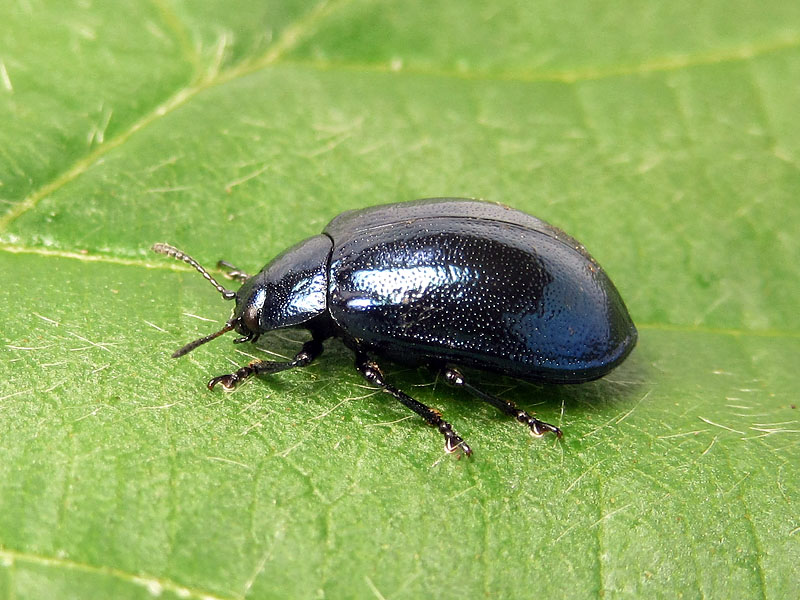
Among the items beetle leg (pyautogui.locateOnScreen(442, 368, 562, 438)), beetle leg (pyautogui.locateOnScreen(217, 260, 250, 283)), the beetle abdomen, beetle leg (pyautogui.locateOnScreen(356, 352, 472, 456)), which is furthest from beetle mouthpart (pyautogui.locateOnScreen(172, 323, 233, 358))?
beetle leg (pyautogui.locateOnScreen(442, 368, 562, 438))

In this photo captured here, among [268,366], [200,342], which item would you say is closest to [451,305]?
[268,366]

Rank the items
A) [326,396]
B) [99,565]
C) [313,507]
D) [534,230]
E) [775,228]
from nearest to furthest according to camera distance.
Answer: [99,565] < [313,507] < [326,396] < [534,230] < [775,228]

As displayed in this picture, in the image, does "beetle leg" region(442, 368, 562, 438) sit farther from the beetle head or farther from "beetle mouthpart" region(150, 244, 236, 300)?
"beetle mouthpart" region(150, 244, 236, 300)

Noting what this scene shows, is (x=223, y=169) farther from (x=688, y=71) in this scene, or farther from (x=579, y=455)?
(x=688, y=71)

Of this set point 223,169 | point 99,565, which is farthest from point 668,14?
point 99,565

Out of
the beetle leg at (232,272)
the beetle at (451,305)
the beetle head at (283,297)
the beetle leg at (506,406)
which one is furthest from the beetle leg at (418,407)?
the beetle leg at (232,272)

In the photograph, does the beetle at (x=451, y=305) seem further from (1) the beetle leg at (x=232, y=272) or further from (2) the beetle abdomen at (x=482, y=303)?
(1) the beetle leg at (x=232, y=272)

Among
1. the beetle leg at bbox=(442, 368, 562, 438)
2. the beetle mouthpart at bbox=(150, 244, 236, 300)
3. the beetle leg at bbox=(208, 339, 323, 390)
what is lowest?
the beetle leg at bbox=(442, 368, 562, 438)

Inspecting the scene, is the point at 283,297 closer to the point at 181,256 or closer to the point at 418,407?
the point at 181,256
